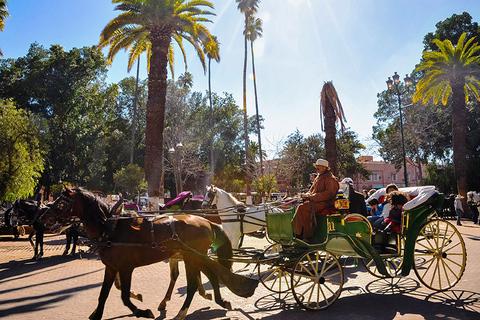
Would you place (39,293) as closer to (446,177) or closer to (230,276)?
(230,276)

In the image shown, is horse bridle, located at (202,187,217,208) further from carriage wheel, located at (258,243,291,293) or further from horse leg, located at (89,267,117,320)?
horse leg, located at (89,267,117,320)

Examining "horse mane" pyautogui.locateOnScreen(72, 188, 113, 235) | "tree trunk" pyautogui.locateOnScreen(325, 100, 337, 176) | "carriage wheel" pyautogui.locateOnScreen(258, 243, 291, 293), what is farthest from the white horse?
"tree trunk" pyautogui.locateOnScreen(325, 100, 337, 176)

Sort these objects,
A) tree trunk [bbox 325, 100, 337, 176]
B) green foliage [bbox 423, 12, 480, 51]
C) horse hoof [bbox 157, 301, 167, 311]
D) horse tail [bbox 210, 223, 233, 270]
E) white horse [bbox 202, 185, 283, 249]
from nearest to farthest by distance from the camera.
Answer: horse hoof [bbox 157, 301, 167, 311]
horse tail [bbox 210, 223, 233, 270]
white horse [bbox 202, 185, 283, 249]
tree trunk [bbox 325, 100, 337, 176]
green foliage [bbox 423, 12, 480, 51]

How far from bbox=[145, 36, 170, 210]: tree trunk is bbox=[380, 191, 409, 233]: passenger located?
30.3ft

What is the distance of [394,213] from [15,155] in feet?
59.8

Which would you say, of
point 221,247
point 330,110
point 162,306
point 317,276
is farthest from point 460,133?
point 162,306

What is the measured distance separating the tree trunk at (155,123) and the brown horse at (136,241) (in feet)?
27.7

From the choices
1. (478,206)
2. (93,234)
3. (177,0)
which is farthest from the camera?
(478,206)

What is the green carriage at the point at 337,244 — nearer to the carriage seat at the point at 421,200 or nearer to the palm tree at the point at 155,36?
the carriage seat at the point at 421,200

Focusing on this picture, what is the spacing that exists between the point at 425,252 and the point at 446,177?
28.3 m

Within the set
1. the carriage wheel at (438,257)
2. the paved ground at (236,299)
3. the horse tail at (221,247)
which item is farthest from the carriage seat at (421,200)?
the horse tail at (221,247)

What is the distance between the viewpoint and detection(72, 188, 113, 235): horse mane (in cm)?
558

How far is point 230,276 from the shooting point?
580cm

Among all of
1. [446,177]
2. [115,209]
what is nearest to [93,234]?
[115,209]
